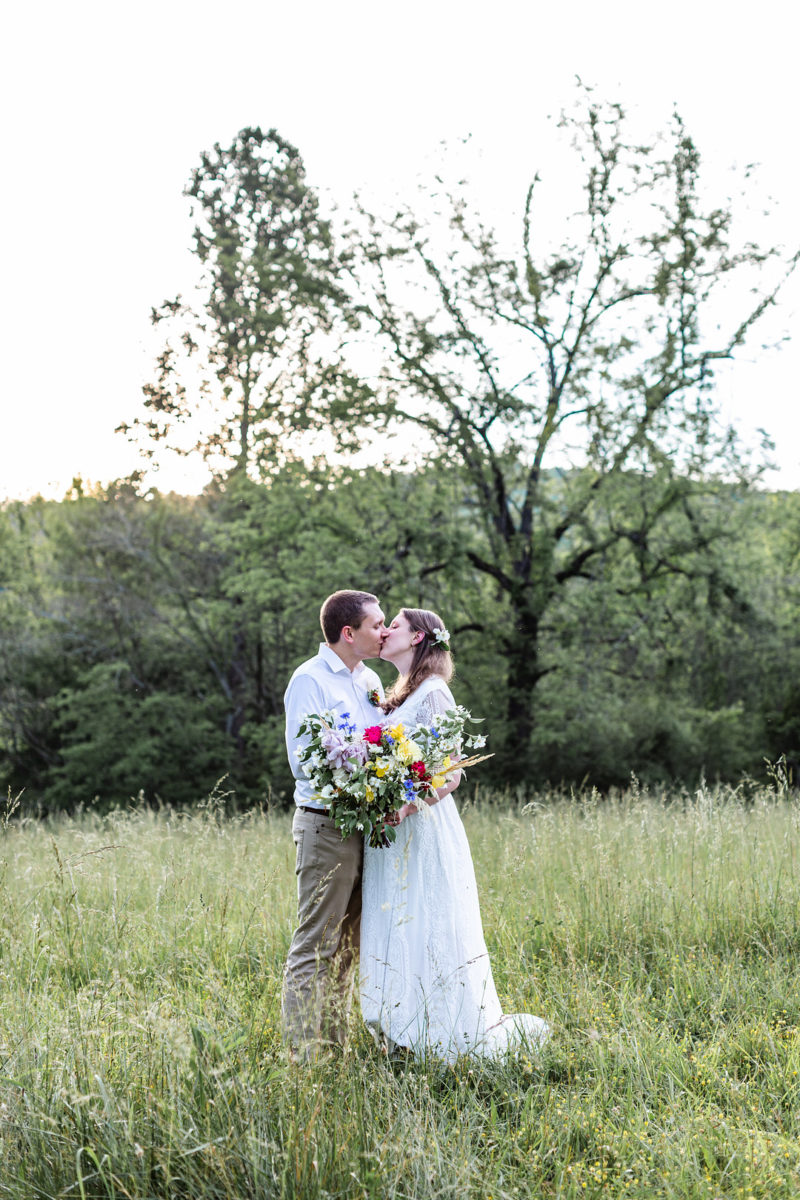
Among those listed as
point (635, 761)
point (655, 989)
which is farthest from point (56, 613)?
point (655, 989)

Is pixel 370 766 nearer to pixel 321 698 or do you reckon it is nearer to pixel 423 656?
pixel 321 698

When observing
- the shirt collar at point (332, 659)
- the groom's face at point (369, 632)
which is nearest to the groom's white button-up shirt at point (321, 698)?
the shirt collar at point (332, 659)

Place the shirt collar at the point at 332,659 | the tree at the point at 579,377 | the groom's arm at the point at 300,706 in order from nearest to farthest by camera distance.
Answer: the groom's arm at the point at 300,706 < the shirt collar at the point at 332,659 < the tree at the point at 579,377

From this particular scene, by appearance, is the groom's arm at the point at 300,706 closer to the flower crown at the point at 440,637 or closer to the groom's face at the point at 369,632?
the groom's face at the point at 369,632

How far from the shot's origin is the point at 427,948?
4301mm

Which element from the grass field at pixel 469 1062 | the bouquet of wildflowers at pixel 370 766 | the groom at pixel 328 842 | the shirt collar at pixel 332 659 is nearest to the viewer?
the grass field at pixel 469 1062

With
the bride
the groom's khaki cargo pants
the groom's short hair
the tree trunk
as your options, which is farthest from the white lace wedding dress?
the tree trunk

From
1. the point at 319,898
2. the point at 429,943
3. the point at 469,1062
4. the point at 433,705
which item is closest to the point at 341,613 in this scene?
the point at 433,705

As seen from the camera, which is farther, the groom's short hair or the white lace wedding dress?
the groom's short hair

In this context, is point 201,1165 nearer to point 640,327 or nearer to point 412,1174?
point 412,1174

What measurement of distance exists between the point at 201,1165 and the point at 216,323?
2141 cm

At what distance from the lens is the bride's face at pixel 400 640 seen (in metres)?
4.55

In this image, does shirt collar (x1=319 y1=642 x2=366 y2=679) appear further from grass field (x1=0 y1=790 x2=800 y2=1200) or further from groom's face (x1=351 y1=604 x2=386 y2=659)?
grass field (x1=0 y1=790 x2=800 y2=1200)

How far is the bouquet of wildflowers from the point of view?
4043 millimetres
